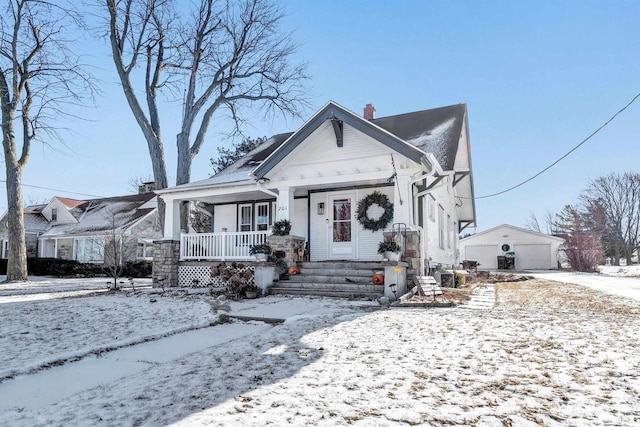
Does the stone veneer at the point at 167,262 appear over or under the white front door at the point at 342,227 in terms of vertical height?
under

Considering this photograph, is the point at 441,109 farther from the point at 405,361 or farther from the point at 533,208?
the point at 533,208

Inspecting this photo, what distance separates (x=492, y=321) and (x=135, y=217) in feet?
80.5

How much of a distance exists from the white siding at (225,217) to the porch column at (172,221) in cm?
168

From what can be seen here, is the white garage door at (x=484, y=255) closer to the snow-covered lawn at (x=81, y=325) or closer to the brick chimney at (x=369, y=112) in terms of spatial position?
the brick chimney at (x=369, y=112)

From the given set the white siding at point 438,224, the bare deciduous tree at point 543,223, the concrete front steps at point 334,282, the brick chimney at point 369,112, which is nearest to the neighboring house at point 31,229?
the brick chimney at point 369,112

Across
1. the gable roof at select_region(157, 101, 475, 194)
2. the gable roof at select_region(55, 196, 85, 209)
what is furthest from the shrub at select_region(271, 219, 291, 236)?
the gable roof at select_region(55, 196, 85, 209)

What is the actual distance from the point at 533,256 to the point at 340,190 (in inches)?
1002

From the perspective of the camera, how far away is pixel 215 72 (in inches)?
734

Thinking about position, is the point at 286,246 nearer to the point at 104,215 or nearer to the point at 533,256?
the point at 104,215

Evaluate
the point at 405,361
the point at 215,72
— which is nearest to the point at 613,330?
the point at 405,361

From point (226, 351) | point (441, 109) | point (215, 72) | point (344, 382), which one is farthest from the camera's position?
point (215, 72)

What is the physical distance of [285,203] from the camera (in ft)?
37.0

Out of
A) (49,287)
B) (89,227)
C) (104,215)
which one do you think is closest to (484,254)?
(104,215)

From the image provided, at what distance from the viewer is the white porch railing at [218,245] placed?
12414mm
